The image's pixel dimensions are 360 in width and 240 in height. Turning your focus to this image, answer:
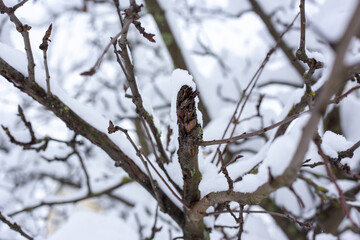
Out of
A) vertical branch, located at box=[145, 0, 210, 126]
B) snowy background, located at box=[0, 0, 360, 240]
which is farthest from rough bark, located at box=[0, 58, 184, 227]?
vertical branch, located at box=[145, 0, 210, 126]

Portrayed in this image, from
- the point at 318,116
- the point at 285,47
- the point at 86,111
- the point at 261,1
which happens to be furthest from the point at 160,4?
the point at 318,116

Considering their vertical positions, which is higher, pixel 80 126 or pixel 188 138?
pixel 80 126

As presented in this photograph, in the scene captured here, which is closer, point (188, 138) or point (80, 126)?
point (188, 138)

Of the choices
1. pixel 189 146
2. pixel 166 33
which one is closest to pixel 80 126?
pixel 189 146

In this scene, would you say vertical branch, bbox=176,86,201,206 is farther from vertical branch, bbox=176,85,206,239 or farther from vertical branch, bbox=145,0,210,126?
vertical branch, bbox=145,0,210,126

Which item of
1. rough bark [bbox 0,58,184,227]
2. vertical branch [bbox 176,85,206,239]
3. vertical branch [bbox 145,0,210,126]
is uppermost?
vertical branch [bbox 145,0,210,126]

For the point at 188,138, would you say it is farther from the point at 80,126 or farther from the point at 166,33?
the point at 166,33

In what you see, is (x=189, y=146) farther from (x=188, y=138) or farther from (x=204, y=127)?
(x=204, y=127)

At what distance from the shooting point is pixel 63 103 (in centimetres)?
108

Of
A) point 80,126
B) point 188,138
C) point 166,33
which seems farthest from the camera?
point 166,33

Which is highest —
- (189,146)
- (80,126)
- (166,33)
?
(166,33)

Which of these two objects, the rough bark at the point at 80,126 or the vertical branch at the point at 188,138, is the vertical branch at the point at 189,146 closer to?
the vertical branch at the point at 188,138

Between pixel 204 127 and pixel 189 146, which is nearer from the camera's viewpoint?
pixel 189 146

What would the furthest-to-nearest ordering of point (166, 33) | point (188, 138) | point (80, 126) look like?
point (166, 33)
point (80, 126)
point (188, 138)
